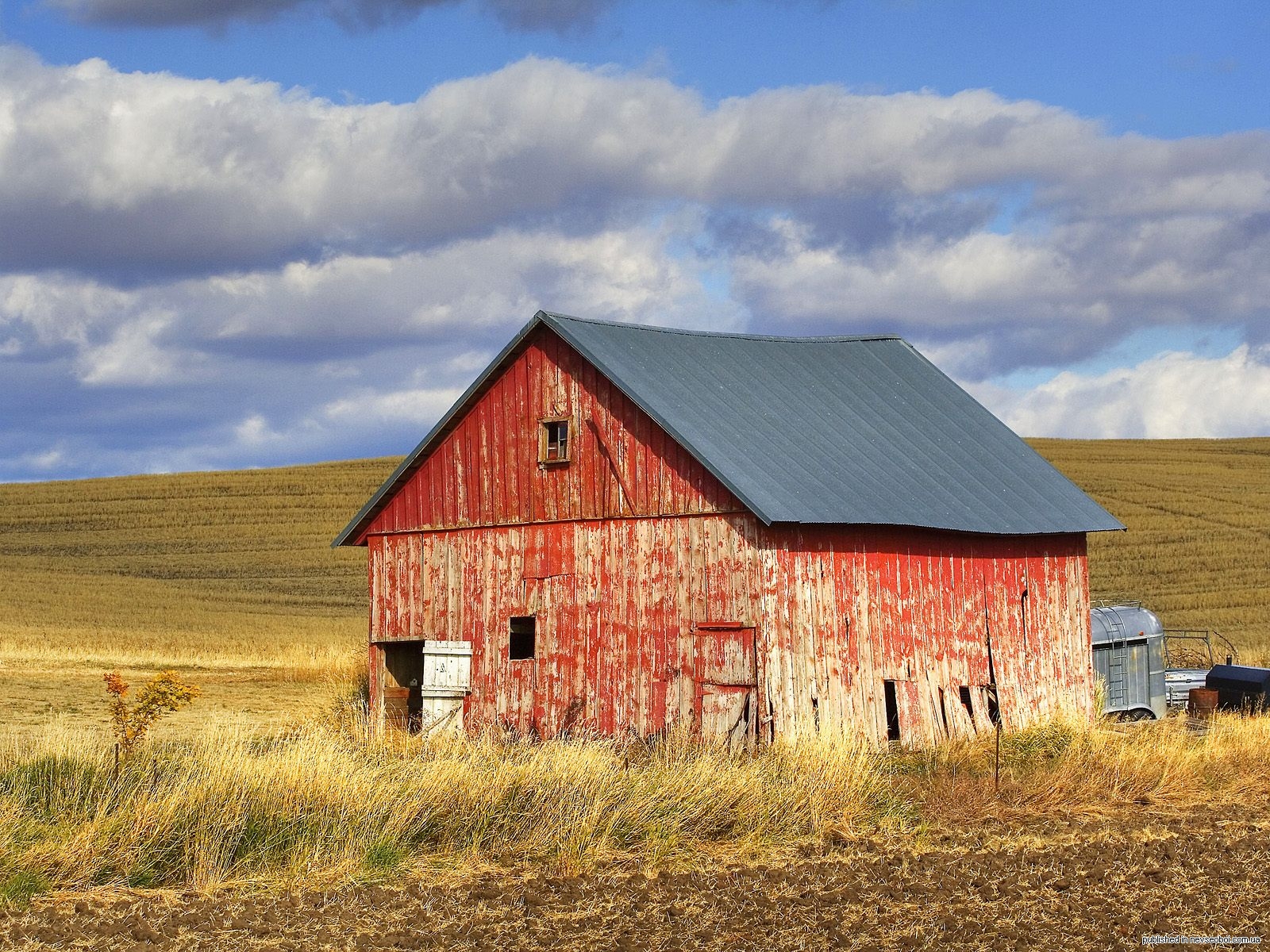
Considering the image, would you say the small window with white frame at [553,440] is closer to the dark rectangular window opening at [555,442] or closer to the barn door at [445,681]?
the dark rectangular window opening at [555,442]

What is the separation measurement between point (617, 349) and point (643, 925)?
10.7m

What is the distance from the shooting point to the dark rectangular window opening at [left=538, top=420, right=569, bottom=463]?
67.4ft

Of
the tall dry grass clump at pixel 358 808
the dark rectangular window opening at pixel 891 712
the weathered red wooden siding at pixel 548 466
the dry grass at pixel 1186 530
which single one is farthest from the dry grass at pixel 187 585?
the dry grass at pixel 1186 530

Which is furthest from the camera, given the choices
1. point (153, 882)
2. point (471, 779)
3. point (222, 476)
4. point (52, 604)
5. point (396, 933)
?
point (222, 476)

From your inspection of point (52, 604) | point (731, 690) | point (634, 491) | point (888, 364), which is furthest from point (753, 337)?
point (52, 604)

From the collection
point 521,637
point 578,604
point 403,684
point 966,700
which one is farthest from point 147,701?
point 966,700

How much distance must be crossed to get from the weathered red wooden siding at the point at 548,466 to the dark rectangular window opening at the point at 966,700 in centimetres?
450

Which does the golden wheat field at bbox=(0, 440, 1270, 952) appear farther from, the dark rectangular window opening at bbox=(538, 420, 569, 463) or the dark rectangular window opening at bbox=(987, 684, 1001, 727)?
the dark rectangular window opening at bbox=(538, 420, 569, 463)

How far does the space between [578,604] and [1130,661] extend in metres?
10.5

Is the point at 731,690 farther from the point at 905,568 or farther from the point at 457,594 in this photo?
the point at 457,594

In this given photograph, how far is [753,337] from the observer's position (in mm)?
23766

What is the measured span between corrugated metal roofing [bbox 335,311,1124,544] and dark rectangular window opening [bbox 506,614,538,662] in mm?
2678

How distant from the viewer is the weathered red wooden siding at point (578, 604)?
749 inches

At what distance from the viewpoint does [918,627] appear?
A: 2016 centimetres
